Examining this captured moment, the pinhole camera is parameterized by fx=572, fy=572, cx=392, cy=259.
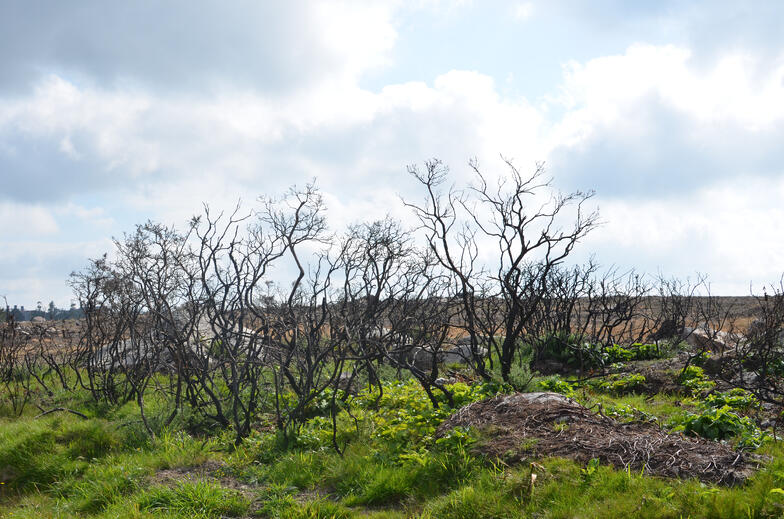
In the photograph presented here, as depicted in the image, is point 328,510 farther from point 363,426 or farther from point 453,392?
point 453,392

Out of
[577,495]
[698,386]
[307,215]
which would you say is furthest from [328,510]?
[698,386]

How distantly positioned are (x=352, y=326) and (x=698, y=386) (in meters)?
5.69

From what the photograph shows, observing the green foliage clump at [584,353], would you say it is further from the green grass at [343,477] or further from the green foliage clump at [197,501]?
the green foliage clump at [197,501]

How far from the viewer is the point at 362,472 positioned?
5.72 m

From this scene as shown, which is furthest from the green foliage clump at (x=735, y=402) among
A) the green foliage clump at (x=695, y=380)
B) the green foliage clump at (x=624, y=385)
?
the green foliage clump at (x=624, y=385)

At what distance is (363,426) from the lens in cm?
700

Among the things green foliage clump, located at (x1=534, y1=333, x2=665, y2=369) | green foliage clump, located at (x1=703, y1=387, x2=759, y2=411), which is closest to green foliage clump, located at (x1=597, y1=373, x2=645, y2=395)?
green foliage clump, located at (x1=534, y1=333, x2=665, y2=369)

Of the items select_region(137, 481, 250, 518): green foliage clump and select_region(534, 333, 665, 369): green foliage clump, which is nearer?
select_region(137, 481, 250, 518): green foliage clump

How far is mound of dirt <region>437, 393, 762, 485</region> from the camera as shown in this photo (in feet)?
15.6

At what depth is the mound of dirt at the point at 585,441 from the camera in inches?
188

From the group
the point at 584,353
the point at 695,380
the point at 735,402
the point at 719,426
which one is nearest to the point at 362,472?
the point at 719,426

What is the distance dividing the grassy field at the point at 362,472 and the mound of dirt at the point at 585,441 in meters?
0.13

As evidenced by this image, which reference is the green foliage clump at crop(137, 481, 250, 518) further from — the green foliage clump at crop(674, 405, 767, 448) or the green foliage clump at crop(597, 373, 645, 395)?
the green foliage clump at crop(597, 373, 645, 395)

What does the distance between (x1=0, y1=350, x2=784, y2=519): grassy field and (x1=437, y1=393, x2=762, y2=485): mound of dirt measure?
5.2 inches
